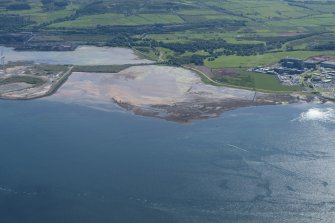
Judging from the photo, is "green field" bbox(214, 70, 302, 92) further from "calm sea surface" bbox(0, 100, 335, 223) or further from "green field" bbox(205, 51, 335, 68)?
"calm sea surface" bbox(0, 100, 335, 223)

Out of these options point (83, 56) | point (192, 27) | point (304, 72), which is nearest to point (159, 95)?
point (304, 72)

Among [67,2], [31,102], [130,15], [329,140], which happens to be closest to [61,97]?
[31,102]

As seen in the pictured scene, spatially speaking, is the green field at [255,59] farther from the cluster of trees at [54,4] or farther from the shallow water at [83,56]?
the cluster of trees at [54,4]

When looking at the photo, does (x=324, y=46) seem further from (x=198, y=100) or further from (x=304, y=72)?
(x=198, y=100)

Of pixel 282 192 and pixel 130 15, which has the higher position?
pixel 130 15

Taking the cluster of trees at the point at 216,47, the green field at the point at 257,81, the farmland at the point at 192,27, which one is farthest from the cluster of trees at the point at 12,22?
the green field at the point at 257,81

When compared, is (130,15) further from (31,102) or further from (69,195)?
(69,195)
